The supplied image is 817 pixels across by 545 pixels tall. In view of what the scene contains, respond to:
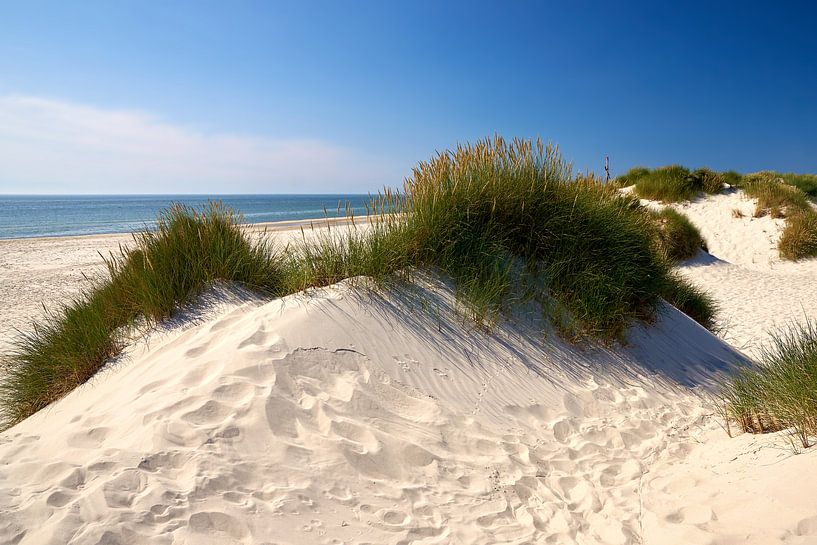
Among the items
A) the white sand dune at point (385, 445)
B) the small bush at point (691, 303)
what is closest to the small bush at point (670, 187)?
the small bush at point (691, 303)

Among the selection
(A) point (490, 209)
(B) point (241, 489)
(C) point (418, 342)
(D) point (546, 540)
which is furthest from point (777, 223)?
(B) point (241, 489)

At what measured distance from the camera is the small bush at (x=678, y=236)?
1339cm

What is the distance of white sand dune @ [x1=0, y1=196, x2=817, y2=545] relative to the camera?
Answer: 7.80ft

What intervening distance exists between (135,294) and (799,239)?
17178 millimetres

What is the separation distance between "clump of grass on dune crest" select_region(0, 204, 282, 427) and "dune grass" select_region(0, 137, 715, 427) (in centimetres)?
1

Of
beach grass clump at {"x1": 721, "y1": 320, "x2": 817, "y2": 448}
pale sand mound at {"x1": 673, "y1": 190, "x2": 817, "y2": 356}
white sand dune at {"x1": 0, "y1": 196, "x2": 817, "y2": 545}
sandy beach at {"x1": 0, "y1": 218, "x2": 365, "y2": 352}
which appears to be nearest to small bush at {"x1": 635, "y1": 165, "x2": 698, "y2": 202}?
pale sand mound at {"x1": 673, "y1": 190, "x2": 817, "y2": 356}

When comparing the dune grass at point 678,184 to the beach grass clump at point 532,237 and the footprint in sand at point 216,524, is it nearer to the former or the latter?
the beach grass clump at point 532,237

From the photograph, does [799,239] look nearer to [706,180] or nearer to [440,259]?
[706,180]

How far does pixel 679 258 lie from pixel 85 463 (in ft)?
47.4

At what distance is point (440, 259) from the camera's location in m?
5.22

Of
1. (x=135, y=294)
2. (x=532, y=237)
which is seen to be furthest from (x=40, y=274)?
(x=532, y=237)

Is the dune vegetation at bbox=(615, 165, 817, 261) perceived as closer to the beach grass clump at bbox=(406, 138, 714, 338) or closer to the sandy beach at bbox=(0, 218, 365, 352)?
the beach grass clump at bbox=(406, 138, 714, 338)

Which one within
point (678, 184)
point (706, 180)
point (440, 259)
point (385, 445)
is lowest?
point (385, 445)

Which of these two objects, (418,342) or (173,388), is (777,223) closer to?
(418,342)
